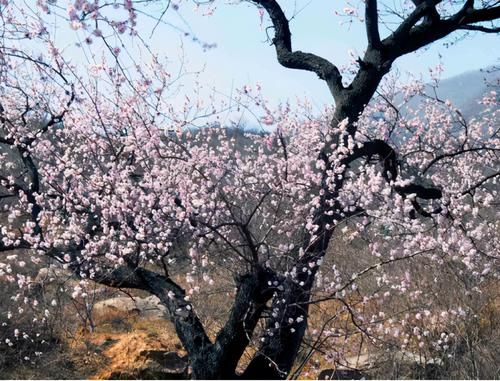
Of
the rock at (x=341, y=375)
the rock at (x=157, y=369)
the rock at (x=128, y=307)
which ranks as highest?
the rock at (x=128, y=307)

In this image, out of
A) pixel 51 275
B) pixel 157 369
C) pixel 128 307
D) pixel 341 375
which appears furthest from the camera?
pixel 51 275

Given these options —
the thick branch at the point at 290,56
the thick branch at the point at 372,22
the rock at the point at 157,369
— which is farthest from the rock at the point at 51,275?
Result: the thick branch at the point at 372,22

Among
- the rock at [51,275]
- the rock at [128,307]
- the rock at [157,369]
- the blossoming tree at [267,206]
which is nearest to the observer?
the blossoming tree at [267,206]

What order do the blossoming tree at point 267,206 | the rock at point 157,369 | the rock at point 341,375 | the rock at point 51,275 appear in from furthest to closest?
the rock at point 51,275 → the rock at point 157,369 → the rock at point 341,375 → the blossoming tree at point 267,206

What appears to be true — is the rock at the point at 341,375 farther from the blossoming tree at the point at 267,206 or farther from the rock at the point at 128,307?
the rock at the point at 128,307


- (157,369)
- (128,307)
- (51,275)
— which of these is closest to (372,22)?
(157,369)

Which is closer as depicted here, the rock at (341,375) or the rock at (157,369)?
the rock at (341,375)

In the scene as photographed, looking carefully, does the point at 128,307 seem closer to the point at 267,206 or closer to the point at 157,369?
the point at 157,369

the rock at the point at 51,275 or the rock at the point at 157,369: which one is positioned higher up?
the rock at the point at 51,275

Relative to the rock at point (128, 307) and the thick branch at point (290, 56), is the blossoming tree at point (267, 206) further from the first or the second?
the rock at point (128, 307)

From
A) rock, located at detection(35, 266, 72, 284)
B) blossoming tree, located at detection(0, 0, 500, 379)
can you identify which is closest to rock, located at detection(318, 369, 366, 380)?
blossoming tree, located at detection(0, 0, 500, 379)

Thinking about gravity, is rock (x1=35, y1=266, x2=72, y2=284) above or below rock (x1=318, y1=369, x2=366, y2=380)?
above

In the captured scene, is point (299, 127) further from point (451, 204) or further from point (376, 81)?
point (451, 204)

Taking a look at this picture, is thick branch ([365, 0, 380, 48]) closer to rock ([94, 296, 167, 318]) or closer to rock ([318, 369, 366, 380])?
rock ([318, 369, 366, 380])
